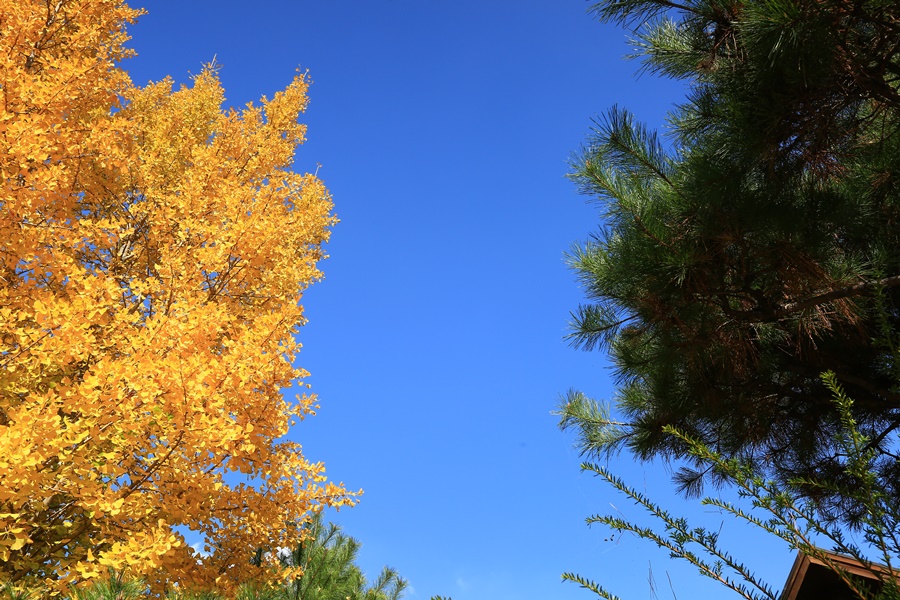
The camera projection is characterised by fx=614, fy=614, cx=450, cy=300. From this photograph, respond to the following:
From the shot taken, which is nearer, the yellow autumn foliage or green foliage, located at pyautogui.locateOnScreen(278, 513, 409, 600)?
the yellow autumn foliage

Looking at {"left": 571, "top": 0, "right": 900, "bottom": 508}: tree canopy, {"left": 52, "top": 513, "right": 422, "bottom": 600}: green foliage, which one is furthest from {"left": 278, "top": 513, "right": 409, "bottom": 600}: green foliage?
{"left": 571, "top": 0, "right": 900, "bottom": 508}: tree canopy

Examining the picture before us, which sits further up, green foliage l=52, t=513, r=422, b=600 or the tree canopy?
the tree canopy

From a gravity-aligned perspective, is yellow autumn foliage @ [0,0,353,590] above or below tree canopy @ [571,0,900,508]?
below

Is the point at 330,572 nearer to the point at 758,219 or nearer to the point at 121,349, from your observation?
the point at 121,349

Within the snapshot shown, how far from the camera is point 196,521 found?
15.7 feet

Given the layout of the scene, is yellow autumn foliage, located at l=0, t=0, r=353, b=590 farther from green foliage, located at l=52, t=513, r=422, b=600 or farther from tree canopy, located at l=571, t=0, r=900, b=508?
tree canopy, located at l=571, t=0, r=900, b=508

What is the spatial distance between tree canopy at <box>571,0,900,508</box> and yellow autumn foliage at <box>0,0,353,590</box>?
3269mm

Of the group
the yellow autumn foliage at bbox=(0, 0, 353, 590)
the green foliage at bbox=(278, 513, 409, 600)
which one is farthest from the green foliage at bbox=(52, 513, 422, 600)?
the yellow autumn foliage at bbox=(0, 0, 353, 590)

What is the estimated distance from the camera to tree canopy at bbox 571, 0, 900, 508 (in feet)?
14.4

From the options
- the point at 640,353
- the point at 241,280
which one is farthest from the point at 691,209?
the point at 241,280

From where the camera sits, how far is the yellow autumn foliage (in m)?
3.97

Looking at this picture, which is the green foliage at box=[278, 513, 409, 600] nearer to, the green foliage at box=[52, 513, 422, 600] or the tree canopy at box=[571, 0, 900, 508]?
the green foliage at box=[52, 513, 422, 600]

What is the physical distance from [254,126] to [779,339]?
8.05m

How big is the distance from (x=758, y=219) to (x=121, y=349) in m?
5.17
